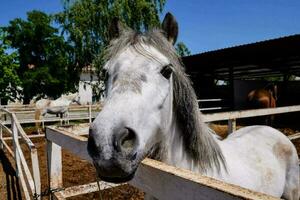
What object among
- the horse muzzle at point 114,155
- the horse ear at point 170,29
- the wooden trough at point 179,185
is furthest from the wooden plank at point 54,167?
the horse muzzle at point 114,155

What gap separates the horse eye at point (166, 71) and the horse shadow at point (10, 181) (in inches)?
160

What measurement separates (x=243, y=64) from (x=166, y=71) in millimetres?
13832

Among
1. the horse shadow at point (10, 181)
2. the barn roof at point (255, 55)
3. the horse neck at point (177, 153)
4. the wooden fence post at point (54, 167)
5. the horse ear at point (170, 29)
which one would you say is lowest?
the horse shadow at point (10, 181)

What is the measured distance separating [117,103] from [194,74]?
18.2 meters

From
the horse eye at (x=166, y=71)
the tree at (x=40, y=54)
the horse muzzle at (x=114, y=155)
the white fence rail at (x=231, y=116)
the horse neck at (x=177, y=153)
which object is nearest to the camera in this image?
the horse muzzle at (x=114, y=155)

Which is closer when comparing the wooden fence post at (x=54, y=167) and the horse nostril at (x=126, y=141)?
the horse nostril at (x=126, y=141)

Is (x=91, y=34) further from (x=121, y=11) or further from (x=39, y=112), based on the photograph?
(x=39, y=112)

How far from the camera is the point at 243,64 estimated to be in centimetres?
1451

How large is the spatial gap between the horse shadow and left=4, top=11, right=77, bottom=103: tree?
20.9 meters

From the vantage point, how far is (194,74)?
62.7ft

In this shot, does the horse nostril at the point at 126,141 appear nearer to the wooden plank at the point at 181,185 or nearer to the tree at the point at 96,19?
the wooden plank at the point at 181,185

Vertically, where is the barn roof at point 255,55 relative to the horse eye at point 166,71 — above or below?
above

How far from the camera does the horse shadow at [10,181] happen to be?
476 centimetres

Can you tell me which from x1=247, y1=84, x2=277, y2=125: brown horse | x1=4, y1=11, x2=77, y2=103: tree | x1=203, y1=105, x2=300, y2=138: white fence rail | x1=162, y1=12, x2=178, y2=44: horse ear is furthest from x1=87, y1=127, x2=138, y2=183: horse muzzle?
x1=4, y1=11, x2=77, y2=103: tree
